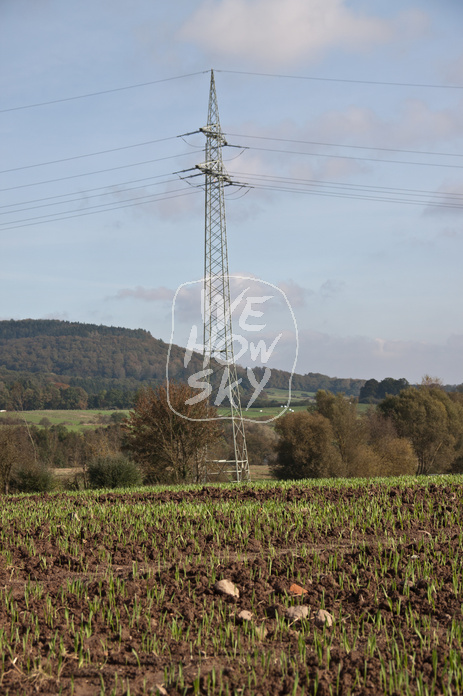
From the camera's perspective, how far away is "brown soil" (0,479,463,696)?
14.1 ft

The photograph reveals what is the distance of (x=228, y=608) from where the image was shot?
553 centimetres

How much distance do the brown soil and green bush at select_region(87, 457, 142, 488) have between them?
56.5ft

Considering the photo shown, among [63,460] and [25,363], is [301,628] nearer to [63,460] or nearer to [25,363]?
[63,460]

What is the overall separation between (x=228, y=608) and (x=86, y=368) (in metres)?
90.6

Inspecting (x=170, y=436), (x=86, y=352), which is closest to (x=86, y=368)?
(x=86, y=352)

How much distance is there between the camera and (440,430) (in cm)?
6444

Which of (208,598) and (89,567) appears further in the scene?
(89,567)

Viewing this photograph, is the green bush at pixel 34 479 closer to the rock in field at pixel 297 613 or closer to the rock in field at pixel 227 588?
the rock in field at pixel 227 588

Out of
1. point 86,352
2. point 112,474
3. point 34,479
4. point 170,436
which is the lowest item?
point 34,479

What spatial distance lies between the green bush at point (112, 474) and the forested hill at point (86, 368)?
49.8 meters

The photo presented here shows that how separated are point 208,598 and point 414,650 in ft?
6.38

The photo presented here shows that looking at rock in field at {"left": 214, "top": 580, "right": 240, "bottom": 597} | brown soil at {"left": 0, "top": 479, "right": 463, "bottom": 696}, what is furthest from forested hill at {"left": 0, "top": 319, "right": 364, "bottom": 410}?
rock in field at {"left": 214, "top": 580, "right": 240, "bottom": 597}

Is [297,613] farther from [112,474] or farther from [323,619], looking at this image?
[112,474]

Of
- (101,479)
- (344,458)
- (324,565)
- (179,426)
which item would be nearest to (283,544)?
(324,565)
